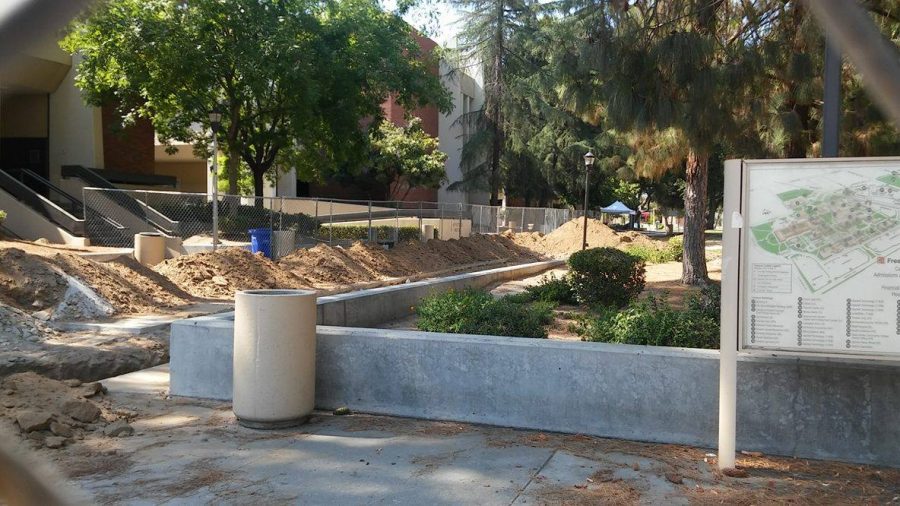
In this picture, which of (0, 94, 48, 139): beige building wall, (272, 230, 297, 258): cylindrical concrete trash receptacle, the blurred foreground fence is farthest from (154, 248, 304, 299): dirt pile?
(0, 94, 48, 139): beige building wall

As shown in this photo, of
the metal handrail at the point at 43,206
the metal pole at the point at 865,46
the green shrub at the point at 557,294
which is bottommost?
the green shrub at the point at 557,294

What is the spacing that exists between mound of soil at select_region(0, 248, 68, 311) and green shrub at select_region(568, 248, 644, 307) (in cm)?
819

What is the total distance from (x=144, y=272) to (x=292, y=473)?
36.1 feet

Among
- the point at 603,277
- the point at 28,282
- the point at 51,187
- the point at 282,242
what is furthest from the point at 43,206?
the point at 603,277

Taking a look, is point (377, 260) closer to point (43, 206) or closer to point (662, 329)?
point (43, 206)

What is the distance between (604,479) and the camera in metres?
4.91

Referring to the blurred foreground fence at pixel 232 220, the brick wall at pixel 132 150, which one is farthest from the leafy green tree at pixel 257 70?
the brick wall at pixel 132 150

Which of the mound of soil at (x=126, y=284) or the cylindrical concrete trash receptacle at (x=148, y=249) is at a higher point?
the cylindrical concrete trash receptacle at (x=148, y=249)

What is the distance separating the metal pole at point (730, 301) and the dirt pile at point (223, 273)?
12.3 meters

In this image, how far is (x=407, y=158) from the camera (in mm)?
44875

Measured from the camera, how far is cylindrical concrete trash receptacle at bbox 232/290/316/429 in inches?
230

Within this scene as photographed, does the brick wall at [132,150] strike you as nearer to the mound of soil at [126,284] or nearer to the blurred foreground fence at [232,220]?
the blurred foreground fence at [232,220]

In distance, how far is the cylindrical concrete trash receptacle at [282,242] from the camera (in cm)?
2220

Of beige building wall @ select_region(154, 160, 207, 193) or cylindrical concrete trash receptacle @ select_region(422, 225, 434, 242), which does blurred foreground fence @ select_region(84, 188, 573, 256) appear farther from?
beige building wall @ select_region(154, 160, 207, 193)
